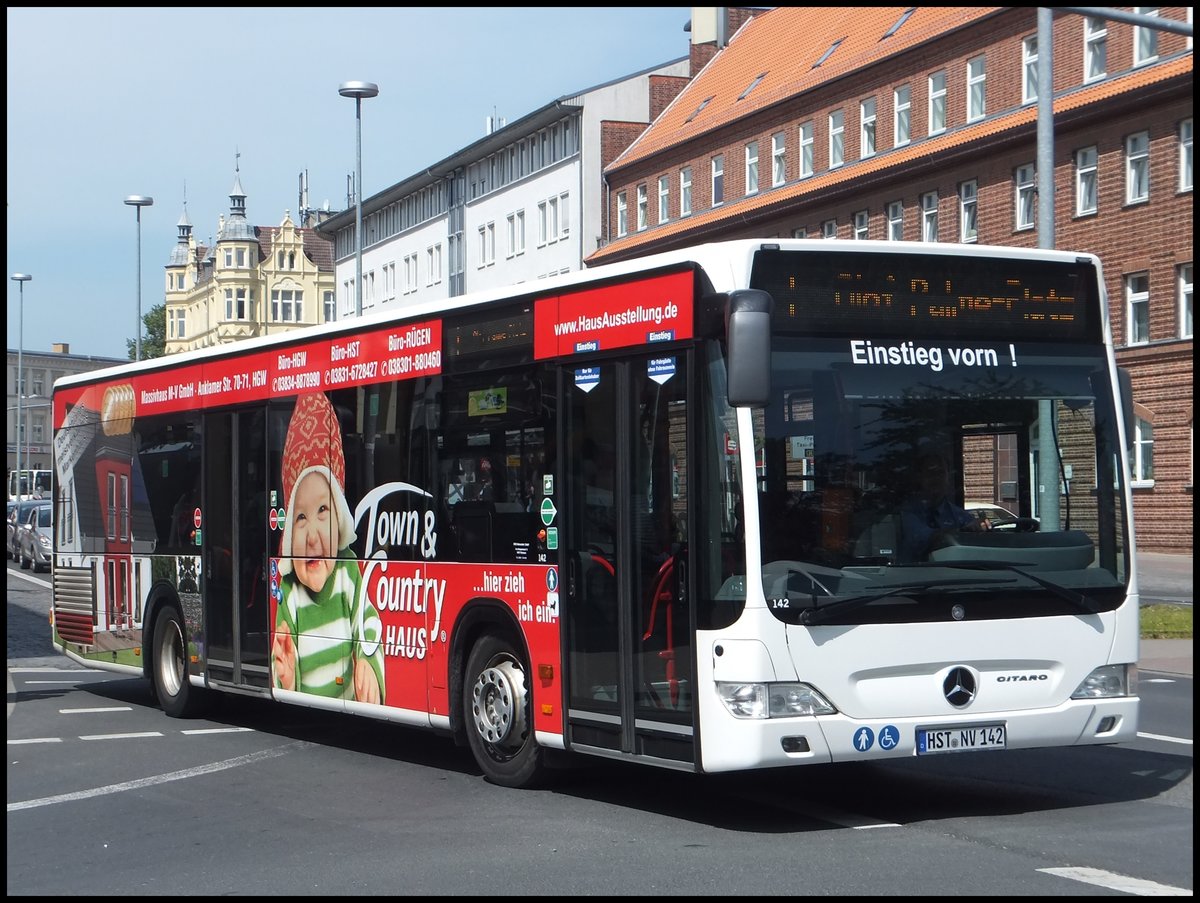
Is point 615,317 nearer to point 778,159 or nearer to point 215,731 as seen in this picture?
point 215,731

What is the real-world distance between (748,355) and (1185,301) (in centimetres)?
3495

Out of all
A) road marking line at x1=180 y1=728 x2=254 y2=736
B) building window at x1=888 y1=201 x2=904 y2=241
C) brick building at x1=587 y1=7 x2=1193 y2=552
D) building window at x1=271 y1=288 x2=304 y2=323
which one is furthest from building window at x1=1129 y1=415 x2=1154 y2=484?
building window at x1=271 y1=288 x2=304 y2=323

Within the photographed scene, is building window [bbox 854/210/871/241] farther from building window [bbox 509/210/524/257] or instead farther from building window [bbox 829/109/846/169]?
building window [bbox 509/210/524/257]

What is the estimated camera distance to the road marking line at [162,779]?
10727 mm

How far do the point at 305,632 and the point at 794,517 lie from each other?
5.53 m

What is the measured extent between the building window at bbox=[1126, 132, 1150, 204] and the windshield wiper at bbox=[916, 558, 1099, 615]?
34.3 metres

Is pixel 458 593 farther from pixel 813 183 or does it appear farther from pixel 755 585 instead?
pixel 813 183

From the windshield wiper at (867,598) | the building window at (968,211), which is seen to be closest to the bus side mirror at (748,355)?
the windshield wiper at (867,598)

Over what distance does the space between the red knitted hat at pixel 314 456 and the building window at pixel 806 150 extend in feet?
147

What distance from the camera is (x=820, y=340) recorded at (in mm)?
9203

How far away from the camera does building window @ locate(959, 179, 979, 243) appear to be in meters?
48.2

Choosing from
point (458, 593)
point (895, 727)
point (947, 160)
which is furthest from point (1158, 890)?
point (947, 160)

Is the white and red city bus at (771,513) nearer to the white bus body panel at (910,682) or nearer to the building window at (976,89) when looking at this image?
the white bus body panel at (910,682)

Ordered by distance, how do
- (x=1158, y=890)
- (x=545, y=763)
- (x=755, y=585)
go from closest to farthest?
(x=1158, y=890) < (x=755, y=585) < (x=545, y=763)
